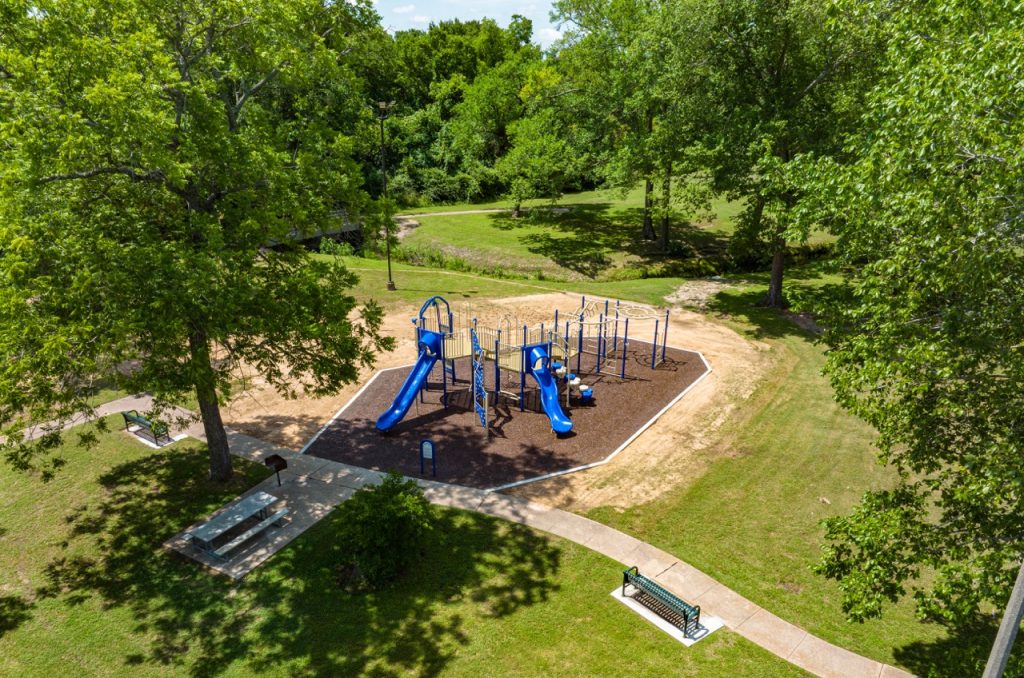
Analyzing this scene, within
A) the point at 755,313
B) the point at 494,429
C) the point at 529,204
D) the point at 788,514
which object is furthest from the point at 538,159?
the point at 788,514

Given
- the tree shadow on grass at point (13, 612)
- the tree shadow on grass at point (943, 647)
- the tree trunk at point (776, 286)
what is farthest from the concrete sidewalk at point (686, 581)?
the tree trunk at point (776, 286)

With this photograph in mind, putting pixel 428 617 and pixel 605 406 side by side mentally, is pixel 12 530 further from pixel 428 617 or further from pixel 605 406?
pixel 605 406

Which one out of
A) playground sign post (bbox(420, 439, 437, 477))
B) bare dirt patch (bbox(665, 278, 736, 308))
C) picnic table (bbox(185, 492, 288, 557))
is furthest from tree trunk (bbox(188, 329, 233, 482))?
bare dirt patch (bbox(665, 278, 736, 308))

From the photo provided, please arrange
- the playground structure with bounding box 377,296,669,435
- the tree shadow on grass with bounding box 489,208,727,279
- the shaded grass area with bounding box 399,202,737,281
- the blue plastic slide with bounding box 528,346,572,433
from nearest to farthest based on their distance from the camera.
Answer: the blue plastic slide with bounding box 528,346,572,433
the playground structure with bounding box 377,296,669,435
the shaded grass area with bounding box 399,202,737,281
the tree shadow on grass with bounding box 489,208,727,279

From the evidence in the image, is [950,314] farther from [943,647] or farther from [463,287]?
[463,287]

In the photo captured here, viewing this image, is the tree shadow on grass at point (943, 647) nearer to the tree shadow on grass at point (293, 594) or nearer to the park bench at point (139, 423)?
the tree shadow on grass at point (293, 594)

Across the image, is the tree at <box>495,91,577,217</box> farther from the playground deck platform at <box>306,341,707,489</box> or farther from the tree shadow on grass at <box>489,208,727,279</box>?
the playground deck platform at <box>306,341,707,489</box>
